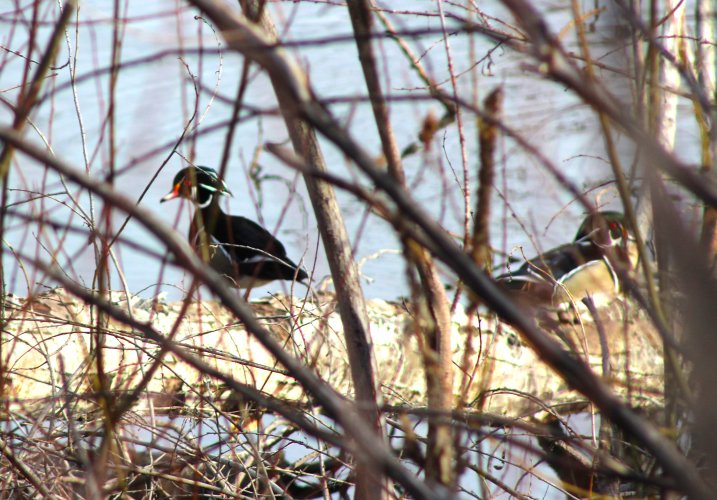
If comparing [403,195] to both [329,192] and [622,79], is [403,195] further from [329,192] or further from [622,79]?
[329,192]

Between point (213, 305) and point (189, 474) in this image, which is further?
point (213, 305)

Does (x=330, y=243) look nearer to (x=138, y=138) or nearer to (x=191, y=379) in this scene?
(x=138, y=138)

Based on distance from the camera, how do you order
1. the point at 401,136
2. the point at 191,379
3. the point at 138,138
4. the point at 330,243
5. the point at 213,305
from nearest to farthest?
1. the point at 138,138
2. the point at 330,243
3. the point at 191,379
4. the point at 213,305
5. the point at 401,136

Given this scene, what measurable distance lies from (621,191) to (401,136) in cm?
393

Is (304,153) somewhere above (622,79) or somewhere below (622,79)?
above

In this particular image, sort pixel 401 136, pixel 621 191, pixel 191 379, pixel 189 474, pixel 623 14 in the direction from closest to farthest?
pixel 623 14
pixel 621 191
pixel 189 474
pixel 191 379
pixel 401 136

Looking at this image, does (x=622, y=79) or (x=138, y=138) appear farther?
(x=138, y=138)

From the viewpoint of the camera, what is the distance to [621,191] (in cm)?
90

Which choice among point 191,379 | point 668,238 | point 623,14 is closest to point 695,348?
point 668,238

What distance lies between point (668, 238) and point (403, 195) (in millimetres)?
154

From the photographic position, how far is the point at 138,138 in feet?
3.47

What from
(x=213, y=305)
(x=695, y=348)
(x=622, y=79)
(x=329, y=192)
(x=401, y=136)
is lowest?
(x=695, y=348)

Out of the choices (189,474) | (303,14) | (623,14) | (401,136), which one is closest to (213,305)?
(189,474)

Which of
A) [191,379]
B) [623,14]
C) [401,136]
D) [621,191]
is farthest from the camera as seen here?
[401,136]
